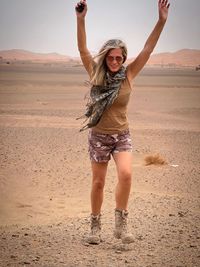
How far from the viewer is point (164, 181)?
9.48 m

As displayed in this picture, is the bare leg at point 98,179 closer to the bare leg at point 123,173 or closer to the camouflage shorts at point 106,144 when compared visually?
the camouflage shorts at point 106,144

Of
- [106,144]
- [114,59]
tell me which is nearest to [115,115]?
[106,144]

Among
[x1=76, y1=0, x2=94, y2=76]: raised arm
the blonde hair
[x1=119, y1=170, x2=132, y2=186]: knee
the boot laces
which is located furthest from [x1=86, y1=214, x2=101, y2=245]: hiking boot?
[x1=76, y1=0, x2=94, y2=76]: raised arm

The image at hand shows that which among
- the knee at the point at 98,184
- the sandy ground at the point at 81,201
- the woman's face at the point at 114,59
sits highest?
the woman's face at the point at 114,59

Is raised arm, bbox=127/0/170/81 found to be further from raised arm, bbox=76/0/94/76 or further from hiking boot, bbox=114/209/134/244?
hiking boot, bbox=114/209/134/244

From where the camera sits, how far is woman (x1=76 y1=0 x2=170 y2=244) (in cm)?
523

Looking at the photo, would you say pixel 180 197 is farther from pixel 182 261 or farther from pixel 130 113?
pixel 130 113

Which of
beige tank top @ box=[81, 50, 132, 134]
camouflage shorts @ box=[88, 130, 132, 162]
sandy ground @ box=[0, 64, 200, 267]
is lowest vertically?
sandy ground @ box=[0, 64, 200, 267]

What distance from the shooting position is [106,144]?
210 inches

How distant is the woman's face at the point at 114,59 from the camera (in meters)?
5.21

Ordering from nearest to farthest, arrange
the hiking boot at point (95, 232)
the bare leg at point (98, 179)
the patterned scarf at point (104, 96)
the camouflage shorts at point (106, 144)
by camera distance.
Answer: the patterned scarf at point (104, 96), the camouflage shorts at point (106, 144), the bare leg at point (98, 179), the hiking boot at point (95, 232)

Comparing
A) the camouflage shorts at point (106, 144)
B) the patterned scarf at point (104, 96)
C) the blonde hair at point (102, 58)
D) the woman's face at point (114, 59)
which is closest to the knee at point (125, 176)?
the camouflage shorts at point (106, 144)

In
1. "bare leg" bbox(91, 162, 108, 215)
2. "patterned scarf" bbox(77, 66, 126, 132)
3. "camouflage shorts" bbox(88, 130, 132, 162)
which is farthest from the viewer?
"bare leg" bbox(91, 162, 108, 215)

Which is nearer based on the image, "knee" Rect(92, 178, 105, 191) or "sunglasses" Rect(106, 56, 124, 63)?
"sunglasses" Rect(106, 56, 124, 63)
